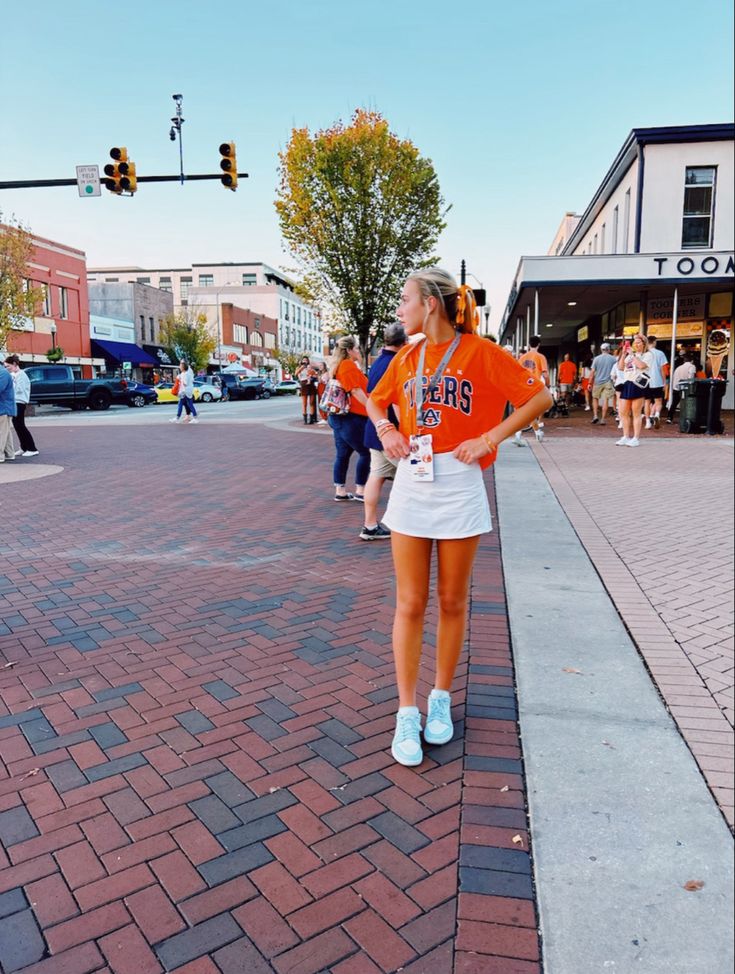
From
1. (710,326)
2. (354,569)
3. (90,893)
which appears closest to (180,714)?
(90,893)

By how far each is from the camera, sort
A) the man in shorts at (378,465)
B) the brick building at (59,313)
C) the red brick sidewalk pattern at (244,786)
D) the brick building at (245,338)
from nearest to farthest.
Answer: the red brick sidewalk pattern at (244,786)
the man in shorts at (378,465)
the brick building at (59,313)
the brick building at (245,338)

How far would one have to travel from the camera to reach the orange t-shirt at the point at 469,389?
8.91 feet

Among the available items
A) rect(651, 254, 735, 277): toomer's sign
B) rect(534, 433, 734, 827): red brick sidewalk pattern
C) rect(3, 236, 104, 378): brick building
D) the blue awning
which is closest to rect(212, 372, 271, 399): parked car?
rect(3, 236, 104, 378): brick building

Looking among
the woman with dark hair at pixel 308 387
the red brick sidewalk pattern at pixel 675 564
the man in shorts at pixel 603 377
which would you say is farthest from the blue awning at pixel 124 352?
the red brick sidewalk pattern at pixel 675 564

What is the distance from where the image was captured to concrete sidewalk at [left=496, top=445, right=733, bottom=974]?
192cm

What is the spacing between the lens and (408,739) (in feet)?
9.52

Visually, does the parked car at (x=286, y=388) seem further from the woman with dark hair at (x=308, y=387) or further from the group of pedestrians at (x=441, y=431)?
the group of pedestrians at (x=441, y=431)

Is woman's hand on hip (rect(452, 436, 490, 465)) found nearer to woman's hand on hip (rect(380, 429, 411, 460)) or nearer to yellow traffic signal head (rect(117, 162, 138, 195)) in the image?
woman's hand on hip (rect(380, 429, 411, 460))

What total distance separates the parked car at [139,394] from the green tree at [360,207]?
46.0 ft

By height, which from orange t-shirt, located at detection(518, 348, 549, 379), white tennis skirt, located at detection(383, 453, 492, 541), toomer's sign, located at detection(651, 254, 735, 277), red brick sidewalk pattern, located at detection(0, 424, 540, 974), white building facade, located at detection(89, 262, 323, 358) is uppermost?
white building facade, located at detection(89, 262, 323, 358)

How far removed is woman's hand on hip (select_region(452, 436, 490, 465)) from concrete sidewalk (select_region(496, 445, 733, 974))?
1.16 meters

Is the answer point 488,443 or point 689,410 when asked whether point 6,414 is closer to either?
point 488,443

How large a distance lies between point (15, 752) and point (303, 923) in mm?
1541

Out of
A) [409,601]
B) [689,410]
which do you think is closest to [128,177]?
[689,410]
